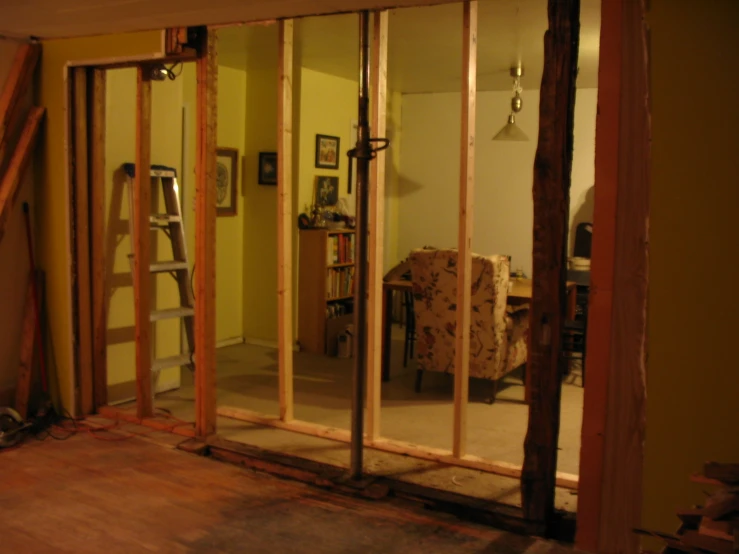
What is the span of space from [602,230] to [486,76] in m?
4.25

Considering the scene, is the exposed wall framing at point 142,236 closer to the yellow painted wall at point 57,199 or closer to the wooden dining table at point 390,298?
the yellow painted wall at point 57,199

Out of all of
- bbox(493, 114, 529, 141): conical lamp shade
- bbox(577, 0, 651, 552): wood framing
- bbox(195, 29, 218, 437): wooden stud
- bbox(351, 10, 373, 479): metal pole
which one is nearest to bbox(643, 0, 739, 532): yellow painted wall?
bbox(577, 0, 651, 552): wood framing

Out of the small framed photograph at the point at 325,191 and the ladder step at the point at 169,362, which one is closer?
the ladder step at the point at 169,362

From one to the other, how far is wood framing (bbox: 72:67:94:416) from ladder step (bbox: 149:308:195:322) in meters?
0.40

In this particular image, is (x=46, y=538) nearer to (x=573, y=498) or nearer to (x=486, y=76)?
(x=573, y=498)

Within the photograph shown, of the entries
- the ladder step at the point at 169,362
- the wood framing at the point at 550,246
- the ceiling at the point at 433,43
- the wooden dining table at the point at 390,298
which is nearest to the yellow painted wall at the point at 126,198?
the ladder step at the point at 169,362

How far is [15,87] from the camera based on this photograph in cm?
405

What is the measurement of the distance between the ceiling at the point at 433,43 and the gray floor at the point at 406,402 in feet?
7.78

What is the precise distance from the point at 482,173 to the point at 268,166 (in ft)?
8.00

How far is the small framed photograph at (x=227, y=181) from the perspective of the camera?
6.18 metres

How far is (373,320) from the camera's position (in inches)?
143

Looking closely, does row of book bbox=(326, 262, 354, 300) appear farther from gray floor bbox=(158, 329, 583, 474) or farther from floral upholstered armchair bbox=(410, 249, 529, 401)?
floral upholstered armchair bbox=(410, 249, 529, 401)

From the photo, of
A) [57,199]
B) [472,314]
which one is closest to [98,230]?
[57,199]

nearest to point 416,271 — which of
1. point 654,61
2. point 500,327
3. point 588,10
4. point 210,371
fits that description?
point 500,327
